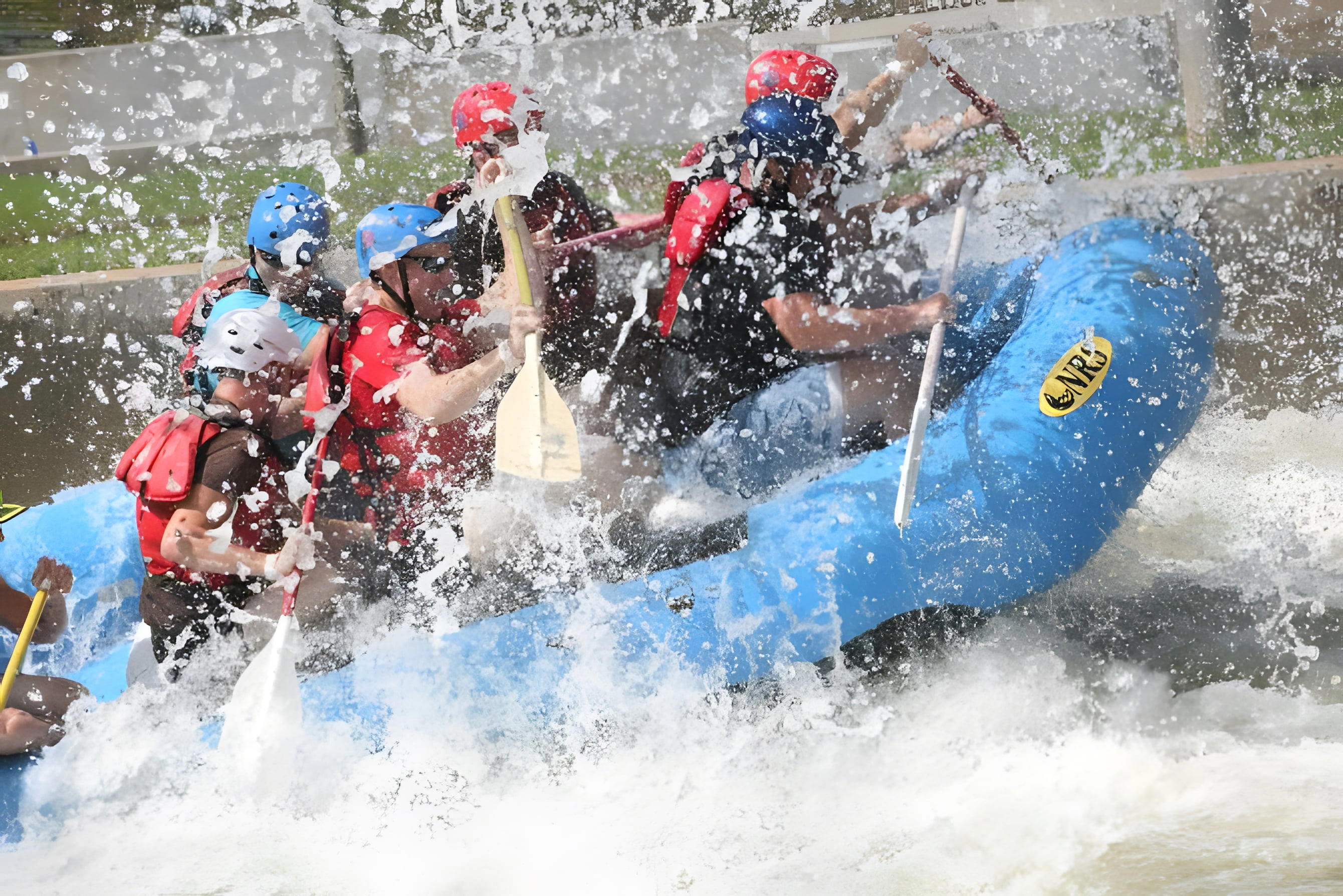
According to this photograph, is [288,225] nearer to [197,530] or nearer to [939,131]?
[197,530]

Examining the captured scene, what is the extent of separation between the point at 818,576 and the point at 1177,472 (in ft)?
6.33

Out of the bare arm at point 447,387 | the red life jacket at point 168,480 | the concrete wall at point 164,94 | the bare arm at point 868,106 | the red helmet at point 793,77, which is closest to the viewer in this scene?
the red life jacket at point 168,480

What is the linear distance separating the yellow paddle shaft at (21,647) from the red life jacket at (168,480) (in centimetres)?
60

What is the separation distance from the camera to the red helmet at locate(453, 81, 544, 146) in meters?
3.81

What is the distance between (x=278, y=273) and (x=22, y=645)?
1414 mm

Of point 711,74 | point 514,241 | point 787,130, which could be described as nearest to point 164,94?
point 711,74

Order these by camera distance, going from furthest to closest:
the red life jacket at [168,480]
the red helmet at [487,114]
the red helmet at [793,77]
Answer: the red helmet at [487,114] < the red helmet at [793,77] < the red life jacket at [168,480]

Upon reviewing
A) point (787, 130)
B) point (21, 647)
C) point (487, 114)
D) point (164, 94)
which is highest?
point (164, 94)

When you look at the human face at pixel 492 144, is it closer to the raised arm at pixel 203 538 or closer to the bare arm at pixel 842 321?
the bare arm at pixel 842 321

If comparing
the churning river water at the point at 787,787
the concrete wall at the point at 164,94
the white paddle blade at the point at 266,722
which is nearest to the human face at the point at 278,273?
the white paddle blade at the point at 266,722

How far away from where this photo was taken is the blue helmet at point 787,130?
330 cm

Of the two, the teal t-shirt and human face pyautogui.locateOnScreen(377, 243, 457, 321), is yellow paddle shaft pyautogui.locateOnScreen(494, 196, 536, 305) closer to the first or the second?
human face pyautogui.locateOnScreen(377, 243, 457, 321)

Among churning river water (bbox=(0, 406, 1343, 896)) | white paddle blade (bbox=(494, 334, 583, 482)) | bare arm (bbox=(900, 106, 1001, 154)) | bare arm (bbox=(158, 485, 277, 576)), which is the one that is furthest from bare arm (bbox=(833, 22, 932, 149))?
bare arm (bbox=(158, 485, 277, 576))

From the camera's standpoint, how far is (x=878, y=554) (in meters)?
3.33
